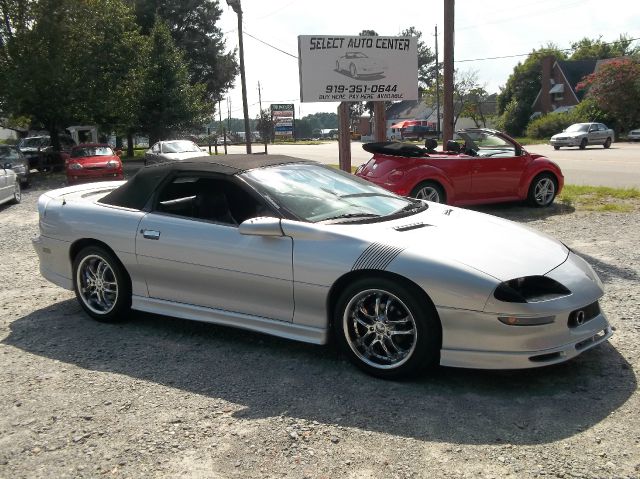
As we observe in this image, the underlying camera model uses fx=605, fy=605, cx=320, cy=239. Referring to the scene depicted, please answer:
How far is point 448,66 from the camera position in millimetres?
12656

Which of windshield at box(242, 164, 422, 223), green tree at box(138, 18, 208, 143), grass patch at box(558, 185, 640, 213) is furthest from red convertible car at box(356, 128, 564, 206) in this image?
green tree at box(138, 18, 208, 143)

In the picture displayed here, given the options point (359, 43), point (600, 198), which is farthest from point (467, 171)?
point (359, 43)

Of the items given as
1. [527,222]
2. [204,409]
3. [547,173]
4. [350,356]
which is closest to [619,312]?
[350,356]

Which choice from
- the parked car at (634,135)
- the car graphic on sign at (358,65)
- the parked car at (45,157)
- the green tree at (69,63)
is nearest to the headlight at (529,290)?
the car graphic on sign at (358,65)

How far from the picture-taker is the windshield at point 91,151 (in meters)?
20.2

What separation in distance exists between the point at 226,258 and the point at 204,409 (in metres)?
1.13

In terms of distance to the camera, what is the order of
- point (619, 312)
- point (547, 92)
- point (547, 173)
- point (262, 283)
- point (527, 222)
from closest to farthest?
point (262, 283)
point (619, 312)
point (527, 222)
point (547, 173)
point (547, 92)

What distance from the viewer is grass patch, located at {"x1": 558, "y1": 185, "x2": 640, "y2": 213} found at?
1038 centimetres

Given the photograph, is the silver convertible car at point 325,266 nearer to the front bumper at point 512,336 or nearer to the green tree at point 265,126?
the front bumper at point 512,336

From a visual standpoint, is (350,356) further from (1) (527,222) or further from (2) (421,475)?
(1) (527,222)

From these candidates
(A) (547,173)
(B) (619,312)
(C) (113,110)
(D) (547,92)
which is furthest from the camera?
(D) (547,92)

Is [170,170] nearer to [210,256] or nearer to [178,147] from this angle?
[210,256]

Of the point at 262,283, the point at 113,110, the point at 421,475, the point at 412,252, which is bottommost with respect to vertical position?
the point at 421,475

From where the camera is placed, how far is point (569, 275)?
3723 mm
